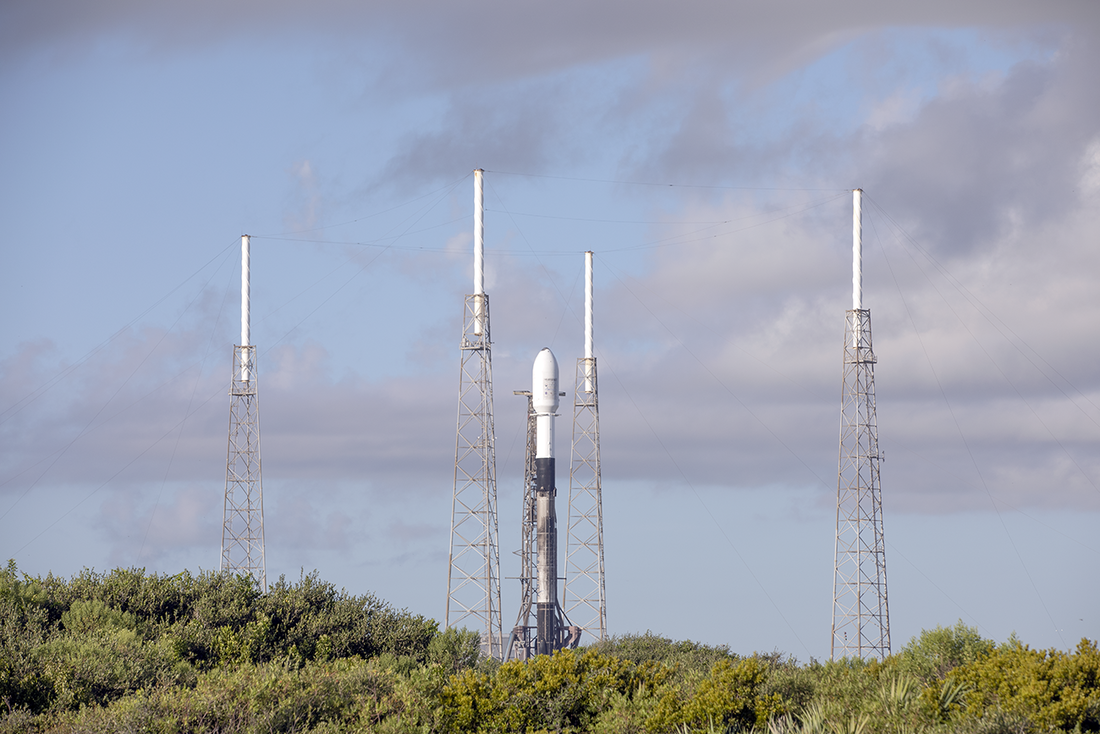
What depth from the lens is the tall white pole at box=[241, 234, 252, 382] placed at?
57.8 meters

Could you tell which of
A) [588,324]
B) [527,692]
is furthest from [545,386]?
[527,692]

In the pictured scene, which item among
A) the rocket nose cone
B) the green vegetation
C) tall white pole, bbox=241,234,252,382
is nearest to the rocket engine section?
the rocket nose cone

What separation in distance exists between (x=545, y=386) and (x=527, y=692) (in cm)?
4503

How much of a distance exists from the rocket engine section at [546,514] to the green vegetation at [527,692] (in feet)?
119

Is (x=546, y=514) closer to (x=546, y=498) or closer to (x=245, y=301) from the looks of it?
(x=546, y=498)

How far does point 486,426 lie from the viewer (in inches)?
2111

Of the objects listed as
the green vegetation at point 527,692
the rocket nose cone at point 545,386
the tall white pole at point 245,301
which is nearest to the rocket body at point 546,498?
the rocket nose cone at point 545,386

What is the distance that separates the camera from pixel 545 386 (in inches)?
2712

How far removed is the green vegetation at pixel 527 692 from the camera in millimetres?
21547

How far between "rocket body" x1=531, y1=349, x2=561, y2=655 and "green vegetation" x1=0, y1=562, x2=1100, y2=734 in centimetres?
3636

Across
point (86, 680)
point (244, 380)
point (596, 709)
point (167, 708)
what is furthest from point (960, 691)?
point (244, 380)

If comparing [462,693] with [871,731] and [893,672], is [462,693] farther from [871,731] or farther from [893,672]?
[893,672]

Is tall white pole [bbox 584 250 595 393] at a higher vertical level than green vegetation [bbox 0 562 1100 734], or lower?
higher

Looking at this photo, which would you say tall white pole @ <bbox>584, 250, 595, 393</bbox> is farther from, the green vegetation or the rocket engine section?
the green vegetation
